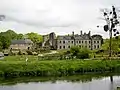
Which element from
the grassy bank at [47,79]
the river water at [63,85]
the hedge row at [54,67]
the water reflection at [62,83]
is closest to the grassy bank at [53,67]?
the hedge row at [54,67]

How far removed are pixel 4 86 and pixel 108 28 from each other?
132ft

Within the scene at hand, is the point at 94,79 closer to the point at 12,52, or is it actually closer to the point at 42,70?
the point at 42,70

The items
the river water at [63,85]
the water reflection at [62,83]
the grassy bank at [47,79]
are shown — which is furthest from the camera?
the grassy bank at [47,79]

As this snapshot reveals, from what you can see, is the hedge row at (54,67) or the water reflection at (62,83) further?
the hedge row at (54,67)

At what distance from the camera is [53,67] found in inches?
2665

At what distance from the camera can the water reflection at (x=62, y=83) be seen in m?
49.7

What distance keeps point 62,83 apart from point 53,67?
41.3ft

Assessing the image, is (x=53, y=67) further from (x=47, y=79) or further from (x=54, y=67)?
(x=47, y=79)

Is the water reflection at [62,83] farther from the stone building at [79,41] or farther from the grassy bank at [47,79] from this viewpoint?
the stone building at [79,41]

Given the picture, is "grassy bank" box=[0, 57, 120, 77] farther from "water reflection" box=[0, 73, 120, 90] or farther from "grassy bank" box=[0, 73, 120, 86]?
"water reflection" box=[0, 73, 120, 90]

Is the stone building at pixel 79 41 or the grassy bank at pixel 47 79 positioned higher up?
the stone building at pixel 79 41

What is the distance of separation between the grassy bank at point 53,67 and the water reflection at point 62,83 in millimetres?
3164

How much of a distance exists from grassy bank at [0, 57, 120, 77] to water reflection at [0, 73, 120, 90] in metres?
3.16

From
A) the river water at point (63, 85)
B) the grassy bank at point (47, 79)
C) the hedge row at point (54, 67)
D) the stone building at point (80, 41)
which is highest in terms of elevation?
the stone building at point (80, 41)
